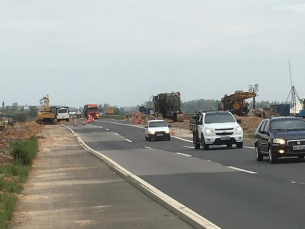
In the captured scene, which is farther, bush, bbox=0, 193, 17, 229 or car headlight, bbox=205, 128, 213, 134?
car headlight, bbox=205, 128, 213, 134

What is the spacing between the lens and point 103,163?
27.7m

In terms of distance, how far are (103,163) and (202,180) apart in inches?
355

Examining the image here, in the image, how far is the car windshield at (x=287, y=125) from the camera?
2419 centimetres

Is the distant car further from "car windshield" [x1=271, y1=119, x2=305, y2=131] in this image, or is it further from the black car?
"car windshield" [x1=271, y1=119, x2=305, y2=131]

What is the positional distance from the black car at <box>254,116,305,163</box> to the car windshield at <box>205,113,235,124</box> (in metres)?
9.20

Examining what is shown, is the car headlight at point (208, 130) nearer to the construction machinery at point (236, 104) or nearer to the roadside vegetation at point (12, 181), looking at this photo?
the roadside vegetation at point (12, 181)

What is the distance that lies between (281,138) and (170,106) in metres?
59.4

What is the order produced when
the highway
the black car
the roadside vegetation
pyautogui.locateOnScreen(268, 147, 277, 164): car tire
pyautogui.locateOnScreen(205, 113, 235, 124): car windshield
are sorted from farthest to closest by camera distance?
pyautogui.locateOnScreen(205, 113, 235, 124): car windshield < pyautogui.locateOnScreen(268, 147, 277, 164): car tire < the black car < the roadside vegetation < the highway

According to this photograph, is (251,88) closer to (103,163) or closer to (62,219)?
(103,163)

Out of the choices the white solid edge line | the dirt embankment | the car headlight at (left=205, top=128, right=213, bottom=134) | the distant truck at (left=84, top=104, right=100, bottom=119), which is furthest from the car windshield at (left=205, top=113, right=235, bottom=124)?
the distant truck at (left=84, top=104, right=100, bottom=119)

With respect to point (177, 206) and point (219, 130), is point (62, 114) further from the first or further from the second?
point (177, 206)

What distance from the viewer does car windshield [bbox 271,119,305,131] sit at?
2419cm

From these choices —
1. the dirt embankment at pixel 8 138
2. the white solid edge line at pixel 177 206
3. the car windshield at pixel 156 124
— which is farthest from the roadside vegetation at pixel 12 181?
the car windshield at pixel 156 124

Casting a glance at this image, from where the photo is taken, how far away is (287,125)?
961 inches
